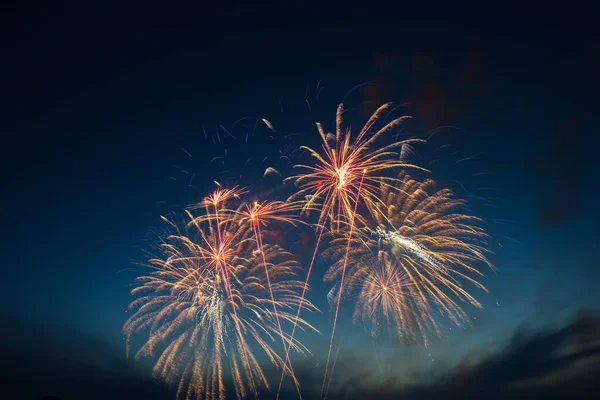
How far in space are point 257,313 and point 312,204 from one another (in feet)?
25.0

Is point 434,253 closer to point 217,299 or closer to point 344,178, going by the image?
point 344,178

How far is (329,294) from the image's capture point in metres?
26.8

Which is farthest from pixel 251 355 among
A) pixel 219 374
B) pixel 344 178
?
pixel 344 178

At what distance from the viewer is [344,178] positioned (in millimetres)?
26359

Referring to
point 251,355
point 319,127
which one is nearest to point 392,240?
point 319,127

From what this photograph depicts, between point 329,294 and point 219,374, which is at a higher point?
point 329,294

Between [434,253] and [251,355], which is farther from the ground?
[434,253]

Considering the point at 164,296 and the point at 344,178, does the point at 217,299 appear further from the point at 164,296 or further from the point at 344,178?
the point at 344,178

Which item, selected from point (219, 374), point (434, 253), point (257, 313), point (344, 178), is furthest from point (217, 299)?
point (434, 253)

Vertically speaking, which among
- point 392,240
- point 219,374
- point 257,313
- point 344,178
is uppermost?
point 344,178

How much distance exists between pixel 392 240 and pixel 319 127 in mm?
7789

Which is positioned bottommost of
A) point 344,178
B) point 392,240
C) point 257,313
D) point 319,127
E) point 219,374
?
point 219,374

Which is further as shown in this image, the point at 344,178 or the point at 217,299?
the point at 217,299

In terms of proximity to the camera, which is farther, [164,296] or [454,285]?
[164,296]
